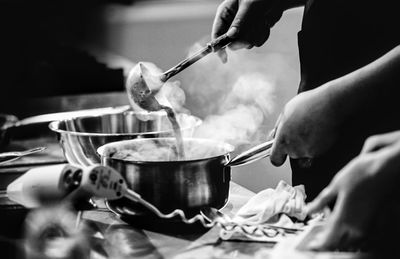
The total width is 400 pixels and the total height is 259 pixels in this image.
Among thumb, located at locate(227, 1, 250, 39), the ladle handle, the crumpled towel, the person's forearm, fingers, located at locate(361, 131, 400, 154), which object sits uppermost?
thumb, located at locate(227, 1, 250, 39)

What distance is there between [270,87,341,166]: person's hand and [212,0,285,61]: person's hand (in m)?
0.44

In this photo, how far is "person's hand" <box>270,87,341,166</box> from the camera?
1204 millimetres

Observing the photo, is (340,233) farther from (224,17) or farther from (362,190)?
(224,17)

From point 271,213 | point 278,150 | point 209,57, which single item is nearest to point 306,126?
point 278,150

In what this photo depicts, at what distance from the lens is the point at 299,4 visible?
69.5 inches

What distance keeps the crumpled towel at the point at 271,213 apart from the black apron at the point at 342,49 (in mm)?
312

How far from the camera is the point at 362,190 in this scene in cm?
91

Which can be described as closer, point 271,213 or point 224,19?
point 271,213

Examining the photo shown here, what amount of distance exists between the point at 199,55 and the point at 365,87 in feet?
1.62

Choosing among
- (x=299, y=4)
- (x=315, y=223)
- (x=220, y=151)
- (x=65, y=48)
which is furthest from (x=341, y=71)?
(x=65, y=48)

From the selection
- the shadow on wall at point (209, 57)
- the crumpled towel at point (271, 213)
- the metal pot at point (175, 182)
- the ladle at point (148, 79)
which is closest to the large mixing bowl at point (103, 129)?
the ladle at point (148, 79)

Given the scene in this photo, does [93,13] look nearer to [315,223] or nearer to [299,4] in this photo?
[299,4]

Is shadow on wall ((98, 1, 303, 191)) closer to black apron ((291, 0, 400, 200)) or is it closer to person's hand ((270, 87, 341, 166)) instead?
black apron ((291, 0, 400, 200))

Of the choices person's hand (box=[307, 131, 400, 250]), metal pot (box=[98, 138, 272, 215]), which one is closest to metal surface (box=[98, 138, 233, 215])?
metal pot (box=[98, 138, 272, 215])
